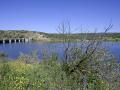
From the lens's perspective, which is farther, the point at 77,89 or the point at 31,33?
the point at 31,33

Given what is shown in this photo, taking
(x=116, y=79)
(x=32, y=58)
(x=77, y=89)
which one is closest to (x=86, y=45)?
(x=116, y=79)

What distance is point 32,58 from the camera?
1127 inches

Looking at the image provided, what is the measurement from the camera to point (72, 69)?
48.3ft

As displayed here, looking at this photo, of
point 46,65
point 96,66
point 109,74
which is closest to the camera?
point 109,74

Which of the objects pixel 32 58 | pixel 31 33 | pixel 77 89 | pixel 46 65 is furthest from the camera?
pixel 31 33

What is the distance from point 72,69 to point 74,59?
56 cm

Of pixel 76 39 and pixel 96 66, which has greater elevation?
pixel 76 39

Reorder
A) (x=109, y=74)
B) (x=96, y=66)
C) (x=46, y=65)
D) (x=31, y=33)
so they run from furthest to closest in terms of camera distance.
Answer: (x=31, y=33) → (x=46, y=65) → (x=96, y=66) → (x=109, y=74)

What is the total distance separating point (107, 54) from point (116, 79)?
272 centimetres

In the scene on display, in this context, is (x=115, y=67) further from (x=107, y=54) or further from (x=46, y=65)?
(x=46, y=65)

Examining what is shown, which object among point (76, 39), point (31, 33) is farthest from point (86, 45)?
point (31, 33)

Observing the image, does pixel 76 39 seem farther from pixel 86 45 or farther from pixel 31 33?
pixel 31 33

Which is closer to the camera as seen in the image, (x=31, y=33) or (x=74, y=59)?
(x=74, y=59)

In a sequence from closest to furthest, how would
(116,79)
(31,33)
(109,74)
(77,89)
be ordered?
1. (77,89)
2. (116,79)
3. (109,74)
4. (31,33)
